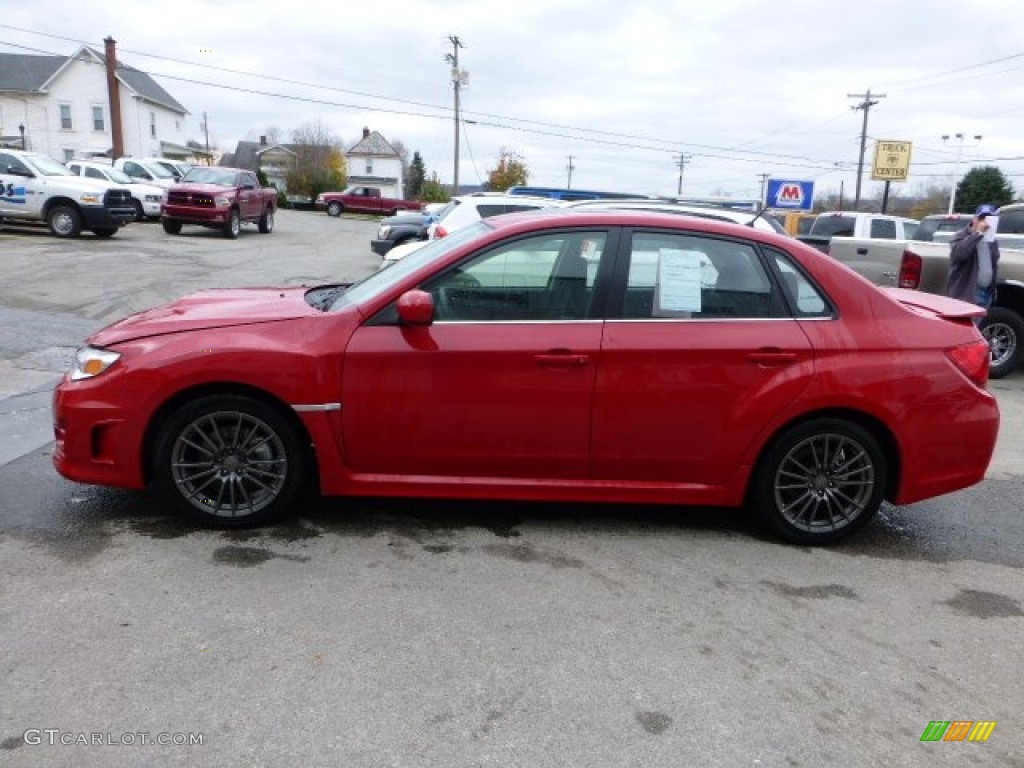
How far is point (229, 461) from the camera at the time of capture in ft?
13.6

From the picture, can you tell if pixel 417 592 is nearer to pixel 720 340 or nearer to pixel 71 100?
pixel 720 340

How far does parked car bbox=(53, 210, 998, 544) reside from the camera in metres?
4.05

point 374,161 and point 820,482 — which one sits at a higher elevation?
point 374,161

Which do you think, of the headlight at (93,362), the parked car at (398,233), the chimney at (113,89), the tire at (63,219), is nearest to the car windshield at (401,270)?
the headlight at (93,362)

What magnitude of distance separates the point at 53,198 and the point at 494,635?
61.1ft

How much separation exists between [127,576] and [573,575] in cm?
203

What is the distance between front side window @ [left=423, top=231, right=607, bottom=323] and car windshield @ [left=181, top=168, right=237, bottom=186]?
20754 millimetres

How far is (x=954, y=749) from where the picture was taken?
9.14 feet

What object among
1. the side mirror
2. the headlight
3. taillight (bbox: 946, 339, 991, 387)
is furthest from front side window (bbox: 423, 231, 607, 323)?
taillight (bbox: 946, 339, 991, 387)

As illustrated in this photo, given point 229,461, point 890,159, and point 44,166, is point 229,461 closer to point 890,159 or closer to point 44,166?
point 44,166

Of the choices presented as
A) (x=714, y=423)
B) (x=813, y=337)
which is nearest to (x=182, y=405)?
(x=714, y=423)

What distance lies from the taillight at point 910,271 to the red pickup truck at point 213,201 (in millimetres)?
17837

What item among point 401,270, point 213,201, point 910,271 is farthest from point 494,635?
point 213,201

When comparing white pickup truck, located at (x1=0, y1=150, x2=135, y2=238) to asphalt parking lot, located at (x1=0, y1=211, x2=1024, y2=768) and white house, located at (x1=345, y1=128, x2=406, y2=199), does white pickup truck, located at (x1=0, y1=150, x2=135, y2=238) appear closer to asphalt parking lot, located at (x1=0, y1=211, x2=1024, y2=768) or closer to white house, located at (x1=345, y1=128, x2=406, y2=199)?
asphalt parking lot, located at (x1=0, y1=211, x2=1024, y2=768)
